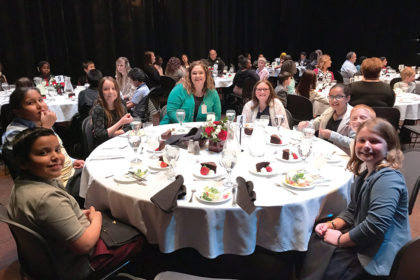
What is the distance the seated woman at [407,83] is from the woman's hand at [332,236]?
4375 mm

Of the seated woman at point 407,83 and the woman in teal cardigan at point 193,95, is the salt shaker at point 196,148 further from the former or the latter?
the seated woman at point 407,83

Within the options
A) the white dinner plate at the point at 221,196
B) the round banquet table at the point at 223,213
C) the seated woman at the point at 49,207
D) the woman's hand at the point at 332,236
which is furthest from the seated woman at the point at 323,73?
the seated woman at the point at 49,207

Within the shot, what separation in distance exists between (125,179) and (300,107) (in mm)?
3210

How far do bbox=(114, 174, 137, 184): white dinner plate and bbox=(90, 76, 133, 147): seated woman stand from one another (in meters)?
1.16

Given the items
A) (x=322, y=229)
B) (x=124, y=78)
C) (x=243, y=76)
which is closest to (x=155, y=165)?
(x=322, y=229)

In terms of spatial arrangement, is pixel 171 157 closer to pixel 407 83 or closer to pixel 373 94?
pixel 373 94

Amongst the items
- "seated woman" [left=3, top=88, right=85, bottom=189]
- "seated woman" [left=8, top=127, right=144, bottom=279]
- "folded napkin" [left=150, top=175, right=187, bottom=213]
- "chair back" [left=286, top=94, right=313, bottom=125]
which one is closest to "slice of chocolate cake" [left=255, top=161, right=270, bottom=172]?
"folded napkin" [left=150, top=175, right=187, bottom=213]

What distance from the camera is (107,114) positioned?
3.39 metres

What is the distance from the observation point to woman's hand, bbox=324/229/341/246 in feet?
6.11

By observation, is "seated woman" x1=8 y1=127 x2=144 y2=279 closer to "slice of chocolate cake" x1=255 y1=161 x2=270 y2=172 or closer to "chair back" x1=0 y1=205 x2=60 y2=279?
"chair back" x1=0 y1=205 x2=60 y2=279

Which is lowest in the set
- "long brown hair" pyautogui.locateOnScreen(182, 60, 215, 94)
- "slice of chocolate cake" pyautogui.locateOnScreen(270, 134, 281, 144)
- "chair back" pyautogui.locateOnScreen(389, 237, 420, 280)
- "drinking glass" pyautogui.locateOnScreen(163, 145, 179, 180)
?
"chair back" pyautogui.locateOnScreen(389, 237, 420, 280)

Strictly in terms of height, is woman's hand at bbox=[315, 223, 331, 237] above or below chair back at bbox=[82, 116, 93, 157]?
below

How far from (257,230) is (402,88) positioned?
473cm

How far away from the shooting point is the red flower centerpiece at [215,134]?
262 cm
